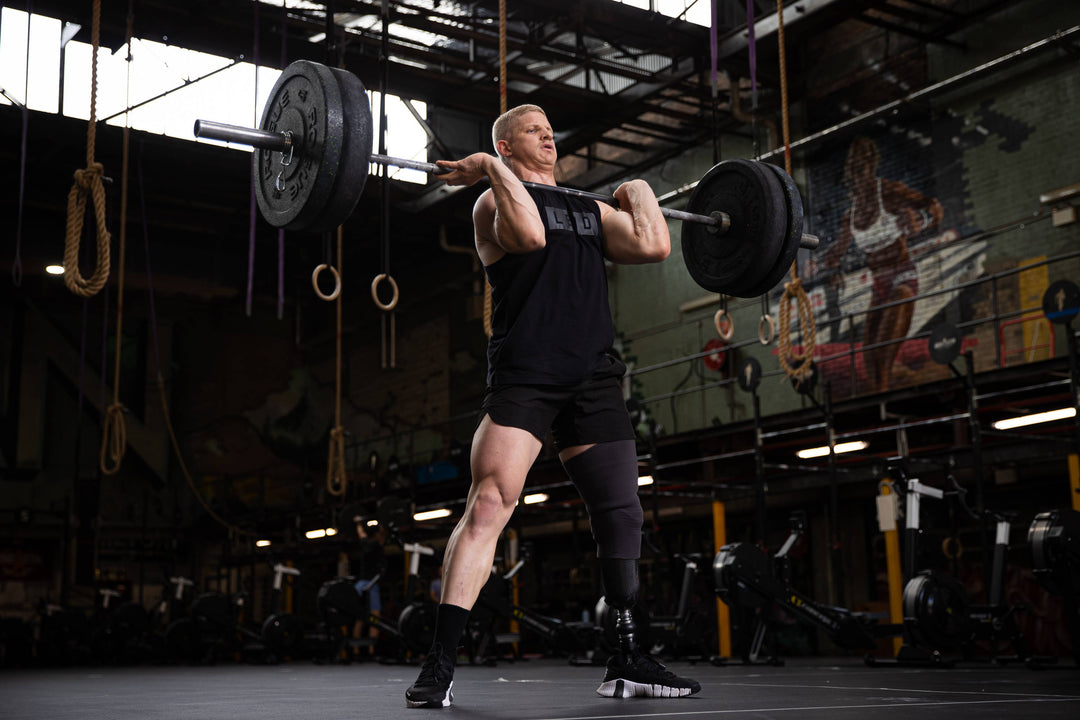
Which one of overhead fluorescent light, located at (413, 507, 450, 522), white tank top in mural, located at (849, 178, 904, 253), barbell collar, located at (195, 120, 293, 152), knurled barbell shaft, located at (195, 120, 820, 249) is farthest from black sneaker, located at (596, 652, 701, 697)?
overhead fluorescent light, located at (413, 507, 450, 522)

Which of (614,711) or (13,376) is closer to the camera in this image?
(614,711)

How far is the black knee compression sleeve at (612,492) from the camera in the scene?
2.39 m

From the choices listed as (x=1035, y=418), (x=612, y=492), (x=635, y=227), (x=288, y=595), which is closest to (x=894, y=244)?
(x=1035, y=418)

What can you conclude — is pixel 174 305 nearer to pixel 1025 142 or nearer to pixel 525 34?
pixel 525 34

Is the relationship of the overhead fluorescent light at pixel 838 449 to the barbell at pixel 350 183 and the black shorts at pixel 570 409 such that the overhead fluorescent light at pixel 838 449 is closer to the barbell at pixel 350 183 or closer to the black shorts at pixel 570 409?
the barbell at pixel 350 183

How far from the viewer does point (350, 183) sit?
7.34ft

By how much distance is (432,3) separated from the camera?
9.00 m

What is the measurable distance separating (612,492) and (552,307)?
0.42 m

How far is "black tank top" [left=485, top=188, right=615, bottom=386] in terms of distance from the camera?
2.31 m

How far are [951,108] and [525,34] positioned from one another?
350 centimetres

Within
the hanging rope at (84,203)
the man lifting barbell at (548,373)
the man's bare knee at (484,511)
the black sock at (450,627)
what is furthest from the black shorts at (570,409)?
the hanging rope at (84,203)

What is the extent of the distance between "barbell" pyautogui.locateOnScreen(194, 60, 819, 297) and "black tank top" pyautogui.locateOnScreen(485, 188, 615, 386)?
10 cm

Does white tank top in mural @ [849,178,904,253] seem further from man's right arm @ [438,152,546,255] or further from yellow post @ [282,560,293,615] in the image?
yellow post @ [282,560,293,615]

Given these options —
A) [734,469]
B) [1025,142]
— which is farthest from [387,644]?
[1025,142]
